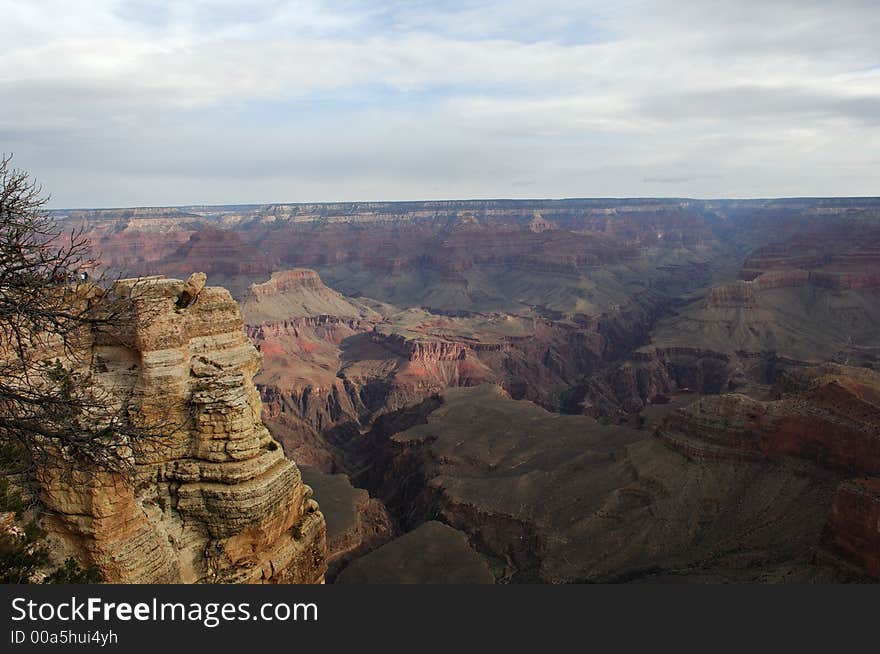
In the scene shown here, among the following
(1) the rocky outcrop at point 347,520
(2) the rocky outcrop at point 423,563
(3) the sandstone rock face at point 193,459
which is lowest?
(1) the rocky outcrop at point 347,520

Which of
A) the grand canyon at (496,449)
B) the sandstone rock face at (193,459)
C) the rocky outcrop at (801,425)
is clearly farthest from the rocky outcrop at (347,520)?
the rocky outcrop at (801,425)

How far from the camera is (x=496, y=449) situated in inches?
2420

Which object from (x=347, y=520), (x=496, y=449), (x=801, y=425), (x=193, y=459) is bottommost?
(x=347, y=520)

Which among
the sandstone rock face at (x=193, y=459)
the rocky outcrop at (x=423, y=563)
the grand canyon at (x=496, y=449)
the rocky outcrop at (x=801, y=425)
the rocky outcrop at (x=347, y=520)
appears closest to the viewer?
the sandstone rock face at (x=193, y=459)

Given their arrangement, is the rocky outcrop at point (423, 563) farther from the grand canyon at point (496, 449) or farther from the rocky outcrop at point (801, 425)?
the rocky outcrop at point (801, 425)

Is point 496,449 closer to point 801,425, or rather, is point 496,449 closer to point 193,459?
point 801,425

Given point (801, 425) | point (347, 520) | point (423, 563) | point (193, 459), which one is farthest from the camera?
point (347, 520)

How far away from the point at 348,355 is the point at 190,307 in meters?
103

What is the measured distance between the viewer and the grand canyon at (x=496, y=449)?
19.7 metres

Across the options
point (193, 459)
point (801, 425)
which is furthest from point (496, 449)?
point (193, 459)

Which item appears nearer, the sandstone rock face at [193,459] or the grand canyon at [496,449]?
the sandstone rock face at [193,459]

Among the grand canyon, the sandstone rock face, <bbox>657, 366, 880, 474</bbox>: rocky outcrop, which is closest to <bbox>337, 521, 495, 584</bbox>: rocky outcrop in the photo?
the grand canyon

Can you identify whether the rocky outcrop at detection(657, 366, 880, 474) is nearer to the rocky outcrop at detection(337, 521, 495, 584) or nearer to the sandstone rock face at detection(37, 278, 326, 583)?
the rocky outcrop at detection(337, 521, 495, 584)

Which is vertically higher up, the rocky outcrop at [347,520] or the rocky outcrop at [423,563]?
the rocky outcrop at [423,563]
